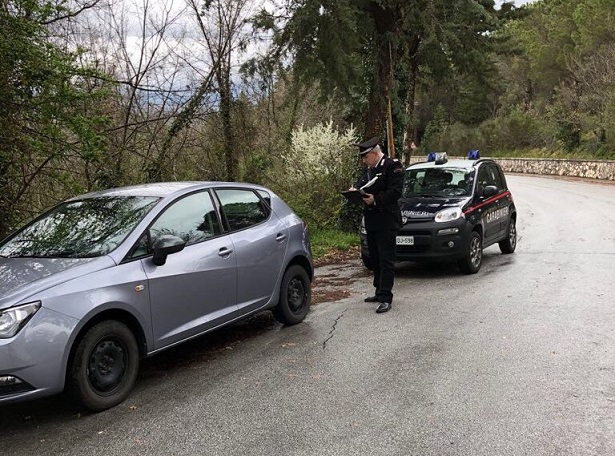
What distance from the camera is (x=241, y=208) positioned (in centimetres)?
602

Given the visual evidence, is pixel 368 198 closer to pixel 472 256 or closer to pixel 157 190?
pixel 157 190

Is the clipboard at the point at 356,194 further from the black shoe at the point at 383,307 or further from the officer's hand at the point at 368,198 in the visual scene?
the black shoe at the point at 383,307

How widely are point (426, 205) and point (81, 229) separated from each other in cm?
583

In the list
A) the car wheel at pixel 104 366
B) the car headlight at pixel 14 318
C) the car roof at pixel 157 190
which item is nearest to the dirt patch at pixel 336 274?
the car roof at pixel 157 190

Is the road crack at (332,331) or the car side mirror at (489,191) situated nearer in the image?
the road crack at (332,331)

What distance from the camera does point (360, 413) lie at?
410 cm

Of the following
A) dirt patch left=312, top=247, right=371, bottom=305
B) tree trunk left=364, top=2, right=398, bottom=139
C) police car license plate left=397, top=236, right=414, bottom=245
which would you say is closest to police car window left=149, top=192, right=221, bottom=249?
dirt patch left=312, top=247, right=371, bottom=305

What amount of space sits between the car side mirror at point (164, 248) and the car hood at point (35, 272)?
1.19 ft

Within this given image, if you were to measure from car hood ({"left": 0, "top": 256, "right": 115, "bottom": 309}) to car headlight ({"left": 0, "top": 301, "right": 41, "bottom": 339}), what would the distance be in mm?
52

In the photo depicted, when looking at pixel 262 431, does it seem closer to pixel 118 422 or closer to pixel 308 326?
pixel 118 422

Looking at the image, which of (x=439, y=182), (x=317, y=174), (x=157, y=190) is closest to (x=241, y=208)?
(x=157, y=190)

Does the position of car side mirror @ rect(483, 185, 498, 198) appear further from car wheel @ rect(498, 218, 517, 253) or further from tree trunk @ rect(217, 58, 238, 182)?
tree trunk @ rect(217, 58, 238, 182)

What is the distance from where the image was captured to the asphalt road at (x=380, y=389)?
3.70m

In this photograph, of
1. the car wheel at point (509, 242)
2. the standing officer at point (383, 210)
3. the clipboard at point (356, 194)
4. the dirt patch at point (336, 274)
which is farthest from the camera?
the car wheel at point (509, 242)
